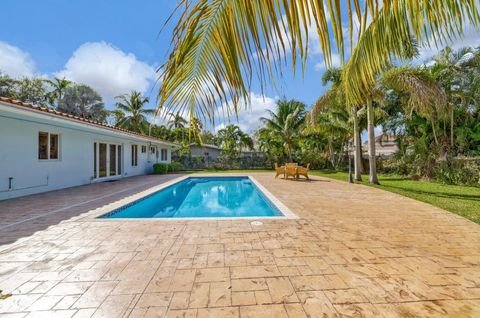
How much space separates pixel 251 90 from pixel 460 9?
5.36 ft

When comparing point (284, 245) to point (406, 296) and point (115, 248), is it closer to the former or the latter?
point (406, 296)

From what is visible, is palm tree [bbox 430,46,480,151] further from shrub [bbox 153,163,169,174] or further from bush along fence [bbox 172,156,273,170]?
shrub [bbox 153,163,169,174]

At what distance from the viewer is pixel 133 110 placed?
96.4ft

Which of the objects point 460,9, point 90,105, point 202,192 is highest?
point 90,105

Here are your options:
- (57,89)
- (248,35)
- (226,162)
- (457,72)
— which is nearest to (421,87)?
(457,72)

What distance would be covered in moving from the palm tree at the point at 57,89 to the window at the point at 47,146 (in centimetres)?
2133

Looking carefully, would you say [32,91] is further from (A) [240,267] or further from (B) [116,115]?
(A) [240,267]

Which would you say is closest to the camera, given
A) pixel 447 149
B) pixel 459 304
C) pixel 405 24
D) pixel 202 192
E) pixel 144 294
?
pixel 405 24

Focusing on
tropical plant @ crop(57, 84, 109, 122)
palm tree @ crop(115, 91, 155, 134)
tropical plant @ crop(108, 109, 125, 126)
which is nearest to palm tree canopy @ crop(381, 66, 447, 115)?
palm tree @ crop(115, 91, 155, 134)

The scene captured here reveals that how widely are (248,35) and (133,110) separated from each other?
31259 mm

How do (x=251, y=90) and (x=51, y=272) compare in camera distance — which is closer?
(x=251, y=90)

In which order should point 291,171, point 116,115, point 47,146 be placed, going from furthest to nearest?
point 116,115, point 291,171, point 47,146

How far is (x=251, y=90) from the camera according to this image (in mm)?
1521

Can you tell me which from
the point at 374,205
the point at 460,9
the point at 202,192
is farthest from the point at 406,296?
the point at 202,192
